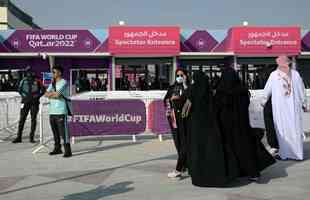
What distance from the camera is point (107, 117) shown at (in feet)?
38.9

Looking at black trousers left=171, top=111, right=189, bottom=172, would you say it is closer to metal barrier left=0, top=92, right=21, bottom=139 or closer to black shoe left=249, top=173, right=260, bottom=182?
black shoe left=249, top=173, right=260, bottom=182

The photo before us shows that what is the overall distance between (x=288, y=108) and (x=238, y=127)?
2.37 m

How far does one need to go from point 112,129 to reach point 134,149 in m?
1.22

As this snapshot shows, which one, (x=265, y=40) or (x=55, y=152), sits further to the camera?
(x=265, y=40)

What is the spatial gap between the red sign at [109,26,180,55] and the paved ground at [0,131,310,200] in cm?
1662

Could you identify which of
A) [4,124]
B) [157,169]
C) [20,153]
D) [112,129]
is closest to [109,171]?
[157,169]

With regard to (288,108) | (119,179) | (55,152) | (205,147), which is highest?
(288,108)

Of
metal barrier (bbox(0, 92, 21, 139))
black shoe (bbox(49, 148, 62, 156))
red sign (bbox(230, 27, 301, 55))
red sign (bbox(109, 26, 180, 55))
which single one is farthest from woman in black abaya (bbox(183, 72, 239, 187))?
red sign (bbox(230, 27, 301, 55))

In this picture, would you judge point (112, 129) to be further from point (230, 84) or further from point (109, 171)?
point (230, 84)

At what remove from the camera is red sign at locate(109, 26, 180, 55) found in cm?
2683

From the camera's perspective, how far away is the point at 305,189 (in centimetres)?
674

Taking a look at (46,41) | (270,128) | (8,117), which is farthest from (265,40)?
(270,128)

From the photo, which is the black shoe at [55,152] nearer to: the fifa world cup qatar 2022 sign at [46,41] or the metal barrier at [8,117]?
the metal barrier at [8,117]

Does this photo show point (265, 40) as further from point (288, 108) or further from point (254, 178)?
point (254, 178)
